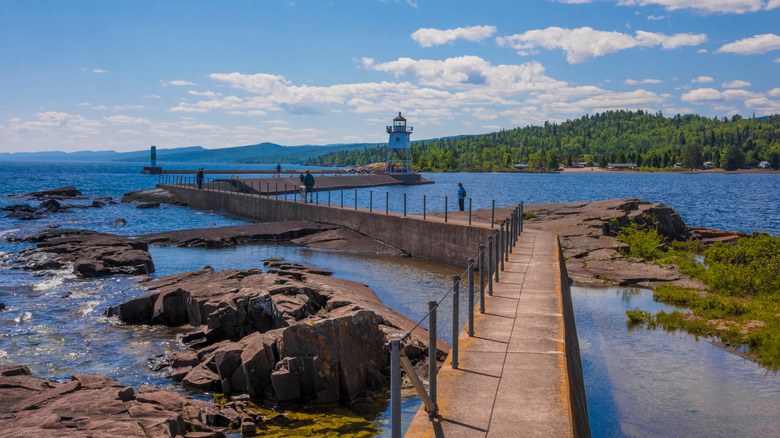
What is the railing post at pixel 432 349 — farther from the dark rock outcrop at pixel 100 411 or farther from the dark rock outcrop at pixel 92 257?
the dark rock outcrop at pixel 92 257

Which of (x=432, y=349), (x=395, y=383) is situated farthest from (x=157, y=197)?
(x=395, y=383)

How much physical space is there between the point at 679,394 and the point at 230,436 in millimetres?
7752

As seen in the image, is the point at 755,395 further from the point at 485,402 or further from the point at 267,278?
the point at 267,278

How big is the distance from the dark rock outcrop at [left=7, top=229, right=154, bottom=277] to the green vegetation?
16569 mm

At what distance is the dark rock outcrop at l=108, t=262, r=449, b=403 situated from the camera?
9586 millimetres

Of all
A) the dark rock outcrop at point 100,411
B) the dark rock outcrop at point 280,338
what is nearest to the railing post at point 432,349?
the dark rock outcrop at point 280,338

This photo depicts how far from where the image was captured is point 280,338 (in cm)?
996

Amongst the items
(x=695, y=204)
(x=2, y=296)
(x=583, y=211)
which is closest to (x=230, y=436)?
(x=2, y=296)

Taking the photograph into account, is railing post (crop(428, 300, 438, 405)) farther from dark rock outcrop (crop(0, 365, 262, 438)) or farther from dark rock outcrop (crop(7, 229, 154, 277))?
dark rock outcrop (crop(7, 229, 154, 277))

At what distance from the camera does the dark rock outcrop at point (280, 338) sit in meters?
9.59

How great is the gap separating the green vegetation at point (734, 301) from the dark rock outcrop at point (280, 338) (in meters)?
6.82

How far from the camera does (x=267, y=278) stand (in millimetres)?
15688

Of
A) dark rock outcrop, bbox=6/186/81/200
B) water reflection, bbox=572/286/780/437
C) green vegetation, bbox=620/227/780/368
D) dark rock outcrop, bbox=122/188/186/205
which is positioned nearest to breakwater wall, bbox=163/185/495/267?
green vegetation, bbox=620/227/780/368

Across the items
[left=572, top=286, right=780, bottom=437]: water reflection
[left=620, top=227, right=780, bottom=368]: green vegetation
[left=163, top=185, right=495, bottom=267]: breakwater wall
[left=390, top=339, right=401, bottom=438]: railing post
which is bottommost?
[left=572, top=286, right=780, bottom=437]: water reflection
